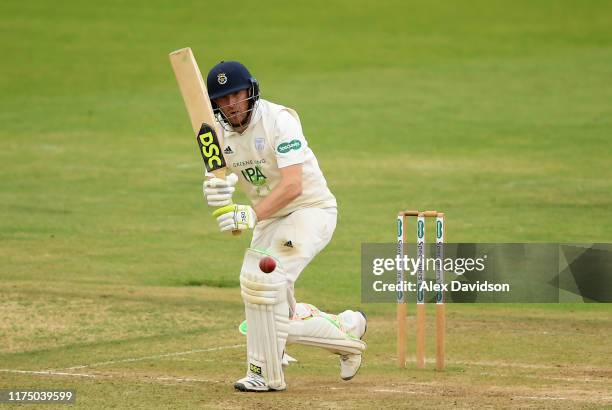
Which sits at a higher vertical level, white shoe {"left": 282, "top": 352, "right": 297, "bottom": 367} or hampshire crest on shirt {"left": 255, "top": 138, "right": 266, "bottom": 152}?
hampshire crest on shirt {"left": 255, "top": 138, "right": 266, "bottom": 152}

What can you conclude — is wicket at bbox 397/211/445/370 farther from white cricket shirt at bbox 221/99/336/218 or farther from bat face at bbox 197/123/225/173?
bat face at bbox 197/123/225/173

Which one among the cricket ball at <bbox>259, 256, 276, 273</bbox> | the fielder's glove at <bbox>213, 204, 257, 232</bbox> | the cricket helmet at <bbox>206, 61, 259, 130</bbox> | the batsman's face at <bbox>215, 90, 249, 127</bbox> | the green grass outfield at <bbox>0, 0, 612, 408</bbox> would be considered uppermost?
the cricket helmet at <bbox>206, 61, 259, 130</bbox>

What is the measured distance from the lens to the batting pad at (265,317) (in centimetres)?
776

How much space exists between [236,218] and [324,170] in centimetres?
1376

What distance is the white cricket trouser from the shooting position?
7922 millimetres

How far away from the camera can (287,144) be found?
7836mm

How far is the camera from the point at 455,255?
32.8 feet

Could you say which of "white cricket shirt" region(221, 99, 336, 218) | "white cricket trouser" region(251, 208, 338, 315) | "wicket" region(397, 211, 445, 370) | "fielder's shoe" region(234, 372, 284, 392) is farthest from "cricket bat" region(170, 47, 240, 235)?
"wicket" region(397, 211, 445, 370)

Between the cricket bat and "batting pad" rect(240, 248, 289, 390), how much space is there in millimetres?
592

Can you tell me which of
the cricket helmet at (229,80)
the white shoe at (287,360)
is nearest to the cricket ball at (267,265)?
the white shoe at (287,360)

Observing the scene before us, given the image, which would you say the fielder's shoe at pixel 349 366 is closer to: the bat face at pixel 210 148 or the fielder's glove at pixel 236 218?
the fielder's glove at pixel 236 218

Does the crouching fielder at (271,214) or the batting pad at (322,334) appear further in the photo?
the batting pad at (322,334)

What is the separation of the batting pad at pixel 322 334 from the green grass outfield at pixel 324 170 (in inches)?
9.8

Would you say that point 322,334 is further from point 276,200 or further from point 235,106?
point 235,106
